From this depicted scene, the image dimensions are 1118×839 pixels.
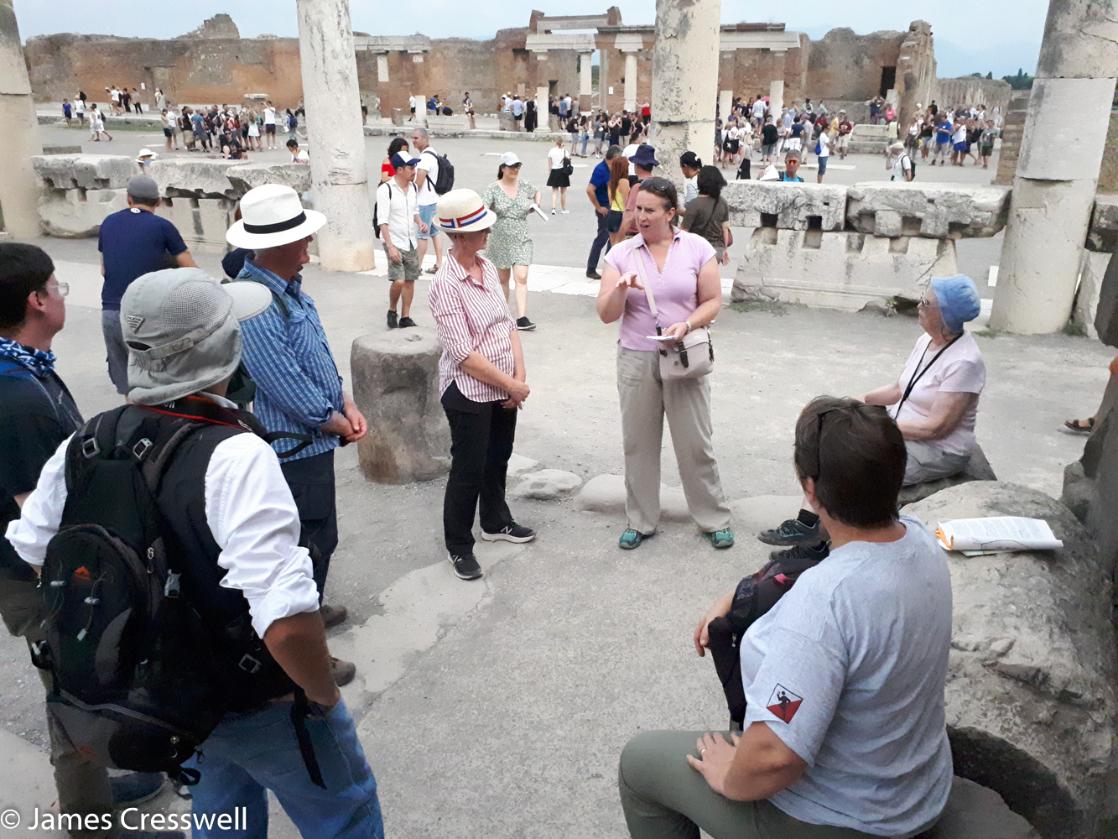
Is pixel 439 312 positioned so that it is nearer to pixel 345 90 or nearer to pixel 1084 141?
pixel 1084 141

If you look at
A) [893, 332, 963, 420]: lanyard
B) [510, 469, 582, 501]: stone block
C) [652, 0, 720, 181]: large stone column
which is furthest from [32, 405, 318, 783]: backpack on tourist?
[652, 0, 720, 181]: large stone column

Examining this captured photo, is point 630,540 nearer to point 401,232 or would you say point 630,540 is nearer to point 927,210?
point 401,232

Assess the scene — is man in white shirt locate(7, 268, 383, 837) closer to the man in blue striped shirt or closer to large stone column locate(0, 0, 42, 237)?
the man in blue striped shirt

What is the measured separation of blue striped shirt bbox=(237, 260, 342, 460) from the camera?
3.07 metres

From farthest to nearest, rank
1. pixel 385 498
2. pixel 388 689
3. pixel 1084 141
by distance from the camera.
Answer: pixel 1084 141 < pixel 385 498 < pixel 388 689

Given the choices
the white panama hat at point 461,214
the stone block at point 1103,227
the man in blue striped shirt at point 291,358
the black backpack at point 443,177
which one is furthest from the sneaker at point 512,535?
the black backpack at point 443,177

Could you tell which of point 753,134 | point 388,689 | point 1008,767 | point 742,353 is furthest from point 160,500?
point 753,134

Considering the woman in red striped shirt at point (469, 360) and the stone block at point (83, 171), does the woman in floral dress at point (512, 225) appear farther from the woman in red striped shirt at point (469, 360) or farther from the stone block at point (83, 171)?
the stone block at point (83, 171)

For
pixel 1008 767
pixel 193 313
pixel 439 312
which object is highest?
pixel 193 313

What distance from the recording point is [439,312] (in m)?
3.93

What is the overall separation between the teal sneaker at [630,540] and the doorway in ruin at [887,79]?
37811 millimetres

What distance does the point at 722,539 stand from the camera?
4.41 m

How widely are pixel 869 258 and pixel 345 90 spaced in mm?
6382

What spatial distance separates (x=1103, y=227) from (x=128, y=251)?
26.1ft
